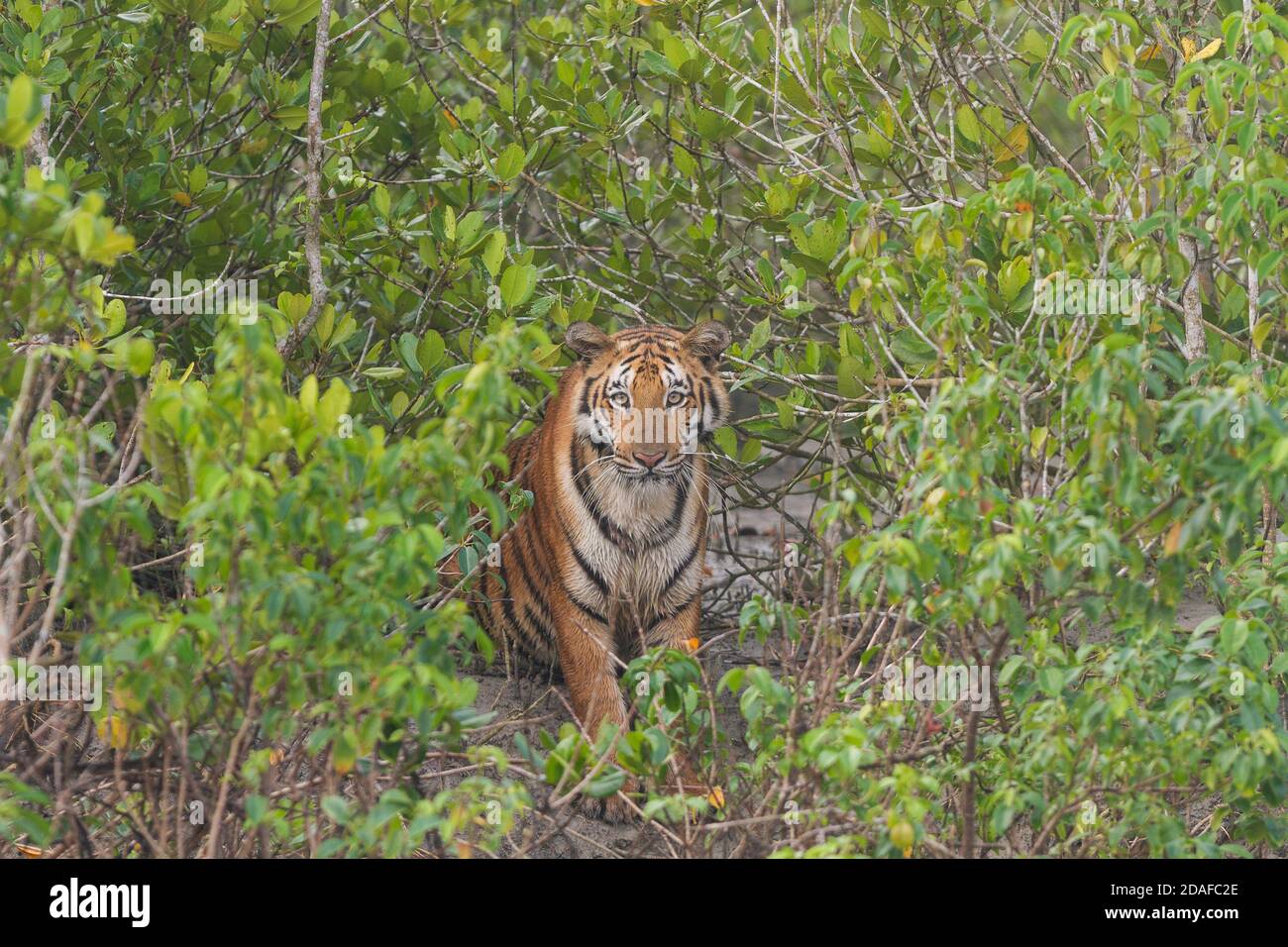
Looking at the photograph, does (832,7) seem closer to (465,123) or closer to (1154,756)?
(465,123)

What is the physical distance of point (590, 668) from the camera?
17.3 ft

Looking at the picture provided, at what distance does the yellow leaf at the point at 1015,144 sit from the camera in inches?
214

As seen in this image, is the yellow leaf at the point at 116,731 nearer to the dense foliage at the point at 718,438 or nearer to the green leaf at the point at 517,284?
the dense foliage at the point at 718,438

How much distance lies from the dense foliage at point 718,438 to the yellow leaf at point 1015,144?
20 mm

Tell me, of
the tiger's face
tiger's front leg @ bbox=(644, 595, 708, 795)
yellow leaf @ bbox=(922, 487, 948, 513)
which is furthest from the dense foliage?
tiger's front leg @ bbox=(644, 595, 708, 795)

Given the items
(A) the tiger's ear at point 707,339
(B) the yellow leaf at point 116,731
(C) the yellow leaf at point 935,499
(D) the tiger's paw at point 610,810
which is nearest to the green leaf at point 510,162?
(A) the tiger's ear at point 707,339

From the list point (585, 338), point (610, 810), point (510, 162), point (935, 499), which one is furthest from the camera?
point (510, 162)

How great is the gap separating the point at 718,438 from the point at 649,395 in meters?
0.53

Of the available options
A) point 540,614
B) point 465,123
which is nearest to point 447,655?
point 540,614

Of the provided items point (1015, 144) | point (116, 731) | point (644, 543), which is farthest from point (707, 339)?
point (116, 731)

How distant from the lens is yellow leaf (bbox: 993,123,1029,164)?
5430 mm

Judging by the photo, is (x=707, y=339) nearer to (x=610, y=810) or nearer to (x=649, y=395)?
(x=649, y=395)

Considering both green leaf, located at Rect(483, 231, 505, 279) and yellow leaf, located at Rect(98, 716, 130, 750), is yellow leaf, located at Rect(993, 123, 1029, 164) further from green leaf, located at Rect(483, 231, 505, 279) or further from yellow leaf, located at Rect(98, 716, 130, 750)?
yellow leaf, located at Rect(98, 716, 130, 750)

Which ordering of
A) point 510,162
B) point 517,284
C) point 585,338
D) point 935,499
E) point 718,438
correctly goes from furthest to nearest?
point 718,438 < point 510,162 < point 585,338 < point 517,284 < point 935,499
